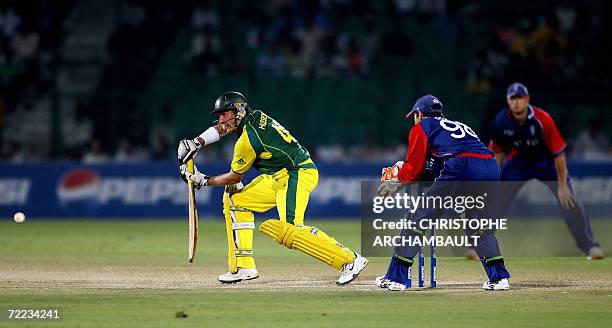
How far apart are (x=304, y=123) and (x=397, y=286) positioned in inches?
551

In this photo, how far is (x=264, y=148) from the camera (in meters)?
12.3

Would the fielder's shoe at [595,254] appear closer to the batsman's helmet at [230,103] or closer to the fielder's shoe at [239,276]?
the fielder's shoe at [239,276]

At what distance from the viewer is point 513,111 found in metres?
14.8

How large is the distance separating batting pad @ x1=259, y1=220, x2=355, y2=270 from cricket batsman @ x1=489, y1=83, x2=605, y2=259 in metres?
3.48

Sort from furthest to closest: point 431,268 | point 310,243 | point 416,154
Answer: point 310,243 → point 431,268 → point 416,154

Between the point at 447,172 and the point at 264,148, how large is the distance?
2.17m

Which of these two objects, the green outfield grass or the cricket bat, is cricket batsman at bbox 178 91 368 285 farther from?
the green outfield grass

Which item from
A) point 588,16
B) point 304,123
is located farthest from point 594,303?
point 588,16

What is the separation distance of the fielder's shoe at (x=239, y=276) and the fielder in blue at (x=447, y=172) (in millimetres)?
1889

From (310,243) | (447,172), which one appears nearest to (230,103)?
(310,243)

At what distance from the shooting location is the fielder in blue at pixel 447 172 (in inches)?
448

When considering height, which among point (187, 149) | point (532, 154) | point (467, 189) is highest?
point (532, 154)

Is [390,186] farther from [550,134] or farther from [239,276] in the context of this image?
[550,134]

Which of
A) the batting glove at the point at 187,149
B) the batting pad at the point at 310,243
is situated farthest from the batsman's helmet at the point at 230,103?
the batting pad at the point at 310,243
